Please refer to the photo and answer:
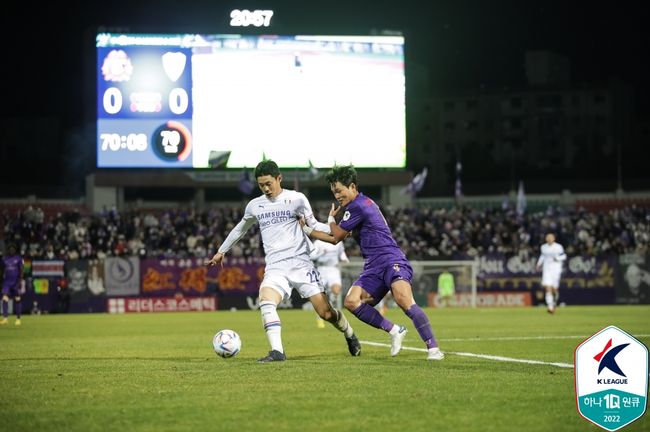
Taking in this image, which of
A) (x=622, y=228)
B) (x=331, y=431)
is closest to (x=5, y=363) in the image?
(x=331, y=431)

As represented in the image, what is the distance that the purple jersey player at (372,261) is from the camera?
13.5 m

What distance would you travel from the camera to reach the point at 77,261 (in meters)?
39.9

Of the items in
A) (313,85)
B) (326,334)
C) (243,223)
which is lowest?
(326,334)

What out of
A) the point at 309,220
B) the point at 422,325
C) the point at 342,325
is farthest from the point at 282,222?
the point at 422,325

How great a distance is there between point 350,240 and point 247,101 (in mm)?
7361

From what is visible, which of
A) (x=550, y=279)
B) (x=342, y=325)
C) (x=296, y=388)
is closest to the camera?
(x=296, y=388)

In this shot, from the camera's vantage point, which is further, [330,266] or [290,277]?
[330,266]

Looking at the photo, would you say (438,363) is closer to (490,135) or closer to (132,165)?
(132,165)

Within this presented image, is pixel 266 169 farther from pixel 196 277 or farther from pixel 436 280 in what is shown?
pixel 436 280

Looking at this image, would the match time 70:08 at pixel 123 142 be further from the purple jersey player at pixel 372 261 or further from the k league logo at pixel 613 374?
the k league logo at pixel 613 374

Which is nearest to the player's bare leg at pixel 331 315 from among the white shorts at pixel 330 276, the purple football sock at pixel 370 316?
the purple football sock at pixel 370 316

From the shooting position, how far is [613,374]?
22.2 ft

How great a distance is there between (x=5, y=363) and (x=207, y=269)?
90.0 ft

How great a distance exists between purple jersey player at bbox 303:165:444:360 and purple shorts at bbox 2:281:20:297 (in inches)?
733
